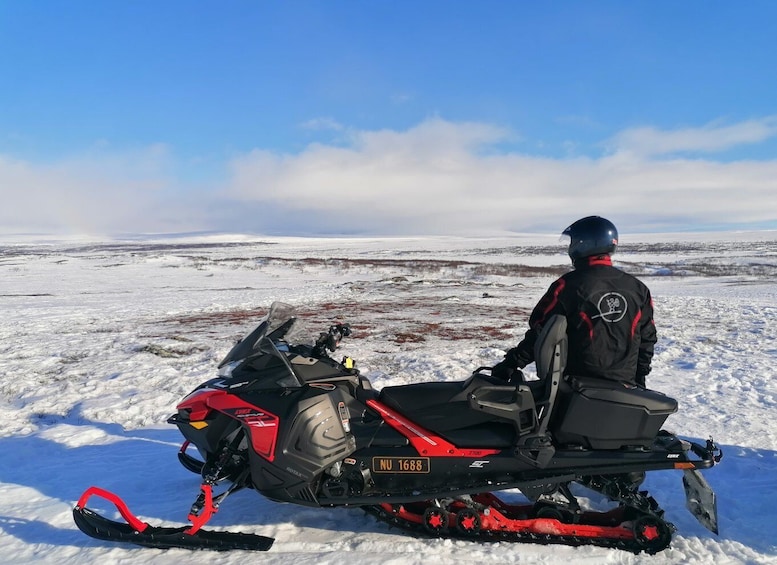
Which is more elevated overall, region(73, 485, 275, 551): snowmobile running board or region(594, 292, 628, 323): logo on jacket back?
region(594, 292, 628, 323): logo on jacket back

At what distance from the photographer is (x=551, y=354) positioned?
10.0 feet

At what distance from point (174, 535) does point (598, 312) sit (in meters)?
3.06

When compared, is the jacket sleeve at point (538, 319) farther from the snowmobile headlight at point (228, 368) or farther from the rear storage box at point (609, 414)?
the snowmobile headlight at point (228, 368)

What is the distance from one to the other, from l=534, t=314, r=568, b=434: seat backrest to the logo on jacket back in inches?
11.6

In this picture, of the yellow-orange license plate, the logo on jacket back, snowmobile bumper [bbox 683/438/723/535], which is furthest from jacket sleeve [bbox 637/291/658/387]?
the yellow-orange license plate

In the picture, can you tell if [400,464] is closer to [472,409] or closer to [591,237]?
[472,409]

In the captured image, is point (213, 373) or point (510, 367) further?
point (213, 373)

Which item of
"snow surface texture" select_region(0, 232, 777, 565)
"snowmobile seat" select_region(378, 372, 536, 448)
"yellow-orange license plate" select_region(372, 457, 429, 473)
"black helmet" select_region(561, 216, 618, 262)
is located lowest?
"snow surface texture" select_region(0, 232, 777, 565)

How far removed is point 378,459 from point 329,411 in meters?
0.45

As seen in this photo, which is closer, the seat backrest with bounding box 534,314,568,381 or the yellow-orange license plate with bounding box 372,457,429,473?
the seat backrest with bounding box 534,314,568,381

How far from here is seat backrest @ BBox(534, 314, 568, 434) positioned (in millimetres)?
3051

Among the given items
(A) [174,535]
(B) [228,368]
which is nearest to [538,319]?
(B) [228,368]

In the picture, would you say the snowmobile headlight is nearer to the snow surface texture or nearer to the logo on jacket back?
the snow surface texture

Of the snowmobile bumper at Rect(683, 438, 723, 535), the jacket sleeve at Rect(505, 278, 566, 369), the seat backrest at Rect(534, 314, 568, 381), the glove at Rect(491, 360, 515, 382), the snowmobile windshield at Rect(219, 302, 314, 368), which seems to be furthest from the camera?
the glove at Rect(491, 360, 515, 382)
